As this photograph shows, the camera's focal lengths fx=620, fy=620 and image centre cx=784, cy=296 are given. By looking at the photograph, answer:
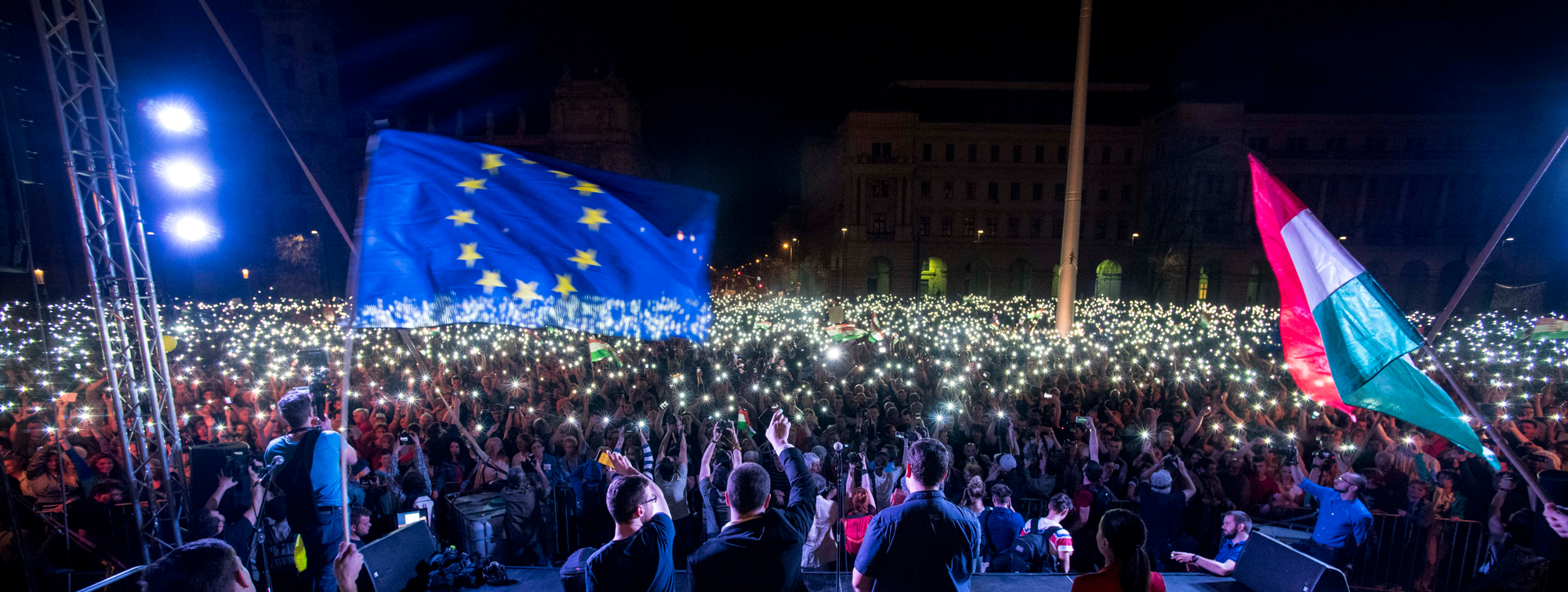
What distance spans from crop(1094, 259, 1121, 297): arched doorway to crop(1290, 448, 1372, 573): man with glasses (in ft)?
160

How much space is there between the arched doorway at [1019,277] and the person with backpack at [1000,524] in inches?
1854

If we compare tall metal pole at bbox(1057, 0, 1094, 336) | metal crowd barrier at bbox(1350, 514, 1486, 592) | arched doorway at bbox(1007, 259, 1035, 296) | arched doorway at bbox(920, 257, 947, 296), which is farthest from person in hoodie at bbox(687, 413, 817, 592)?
arched doorway at bbox(1007, 259, 1035, 296)

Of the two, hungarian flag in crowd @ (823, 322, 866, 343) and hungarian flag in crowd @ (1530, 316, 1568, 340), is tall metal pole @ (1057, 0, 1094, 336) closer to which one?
hungarian flag in crowd @ (823, 322, 866, 343)

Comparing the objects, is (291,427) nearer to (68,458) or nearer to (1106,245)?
(68,458)

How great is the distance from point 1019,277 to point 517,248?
50.7 m

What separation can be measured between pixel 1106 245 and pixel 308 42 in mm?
62913

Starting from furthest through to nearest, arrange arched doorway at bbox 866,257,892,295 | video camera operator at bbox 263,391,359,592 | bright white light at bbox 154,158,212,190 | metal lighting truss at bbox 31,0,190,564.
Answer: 1. arched doorway at bbox 866,257,892,295
2. bright white light at bbox 154,158,212,190
3. video camera operator at bbox 263,391,359,592
4. metal lighting truss at bbox 31,0,190,564

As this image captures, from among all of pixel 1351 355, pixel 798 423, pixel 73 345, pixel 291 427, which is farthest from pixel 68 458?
pixel 73 345

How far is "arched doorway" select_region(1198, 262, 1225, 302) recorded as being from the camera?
144 ft

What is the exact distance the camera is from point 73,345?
46.3 ft

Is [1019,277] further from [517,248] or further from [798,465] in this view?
[517,248]

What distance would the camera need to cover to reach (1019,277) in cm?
5009

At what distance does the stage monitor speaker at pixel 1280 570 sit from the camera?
384cm

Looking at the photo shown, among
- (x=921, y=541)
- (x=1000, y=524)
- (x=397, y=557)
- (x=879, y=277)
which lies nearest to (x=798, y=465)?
(x=921, y=541)
